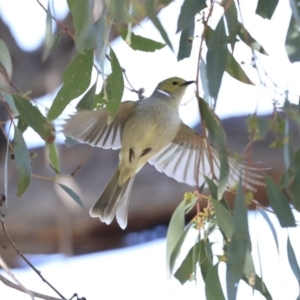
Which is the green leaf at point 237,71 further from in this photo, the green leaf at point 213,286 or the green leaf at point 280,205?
the green leaf at point 213,286

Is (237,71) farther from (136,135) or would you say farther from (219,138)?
(136,135)

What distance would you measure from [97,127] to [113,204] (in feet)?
1.09

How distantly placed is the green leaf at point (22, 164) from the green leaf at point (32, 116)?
5 cm

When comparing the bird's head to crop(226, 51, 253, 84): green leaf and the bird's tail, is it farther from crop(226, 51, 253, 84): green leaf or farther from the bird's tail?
crop(226, 51, 253, 84): green leaf

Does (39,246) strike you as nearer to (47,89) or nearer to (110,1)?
(47,89)

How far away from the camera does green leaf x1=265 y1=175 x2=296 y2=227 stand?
170 centimetres

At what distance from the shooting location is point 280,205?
1.73 metres

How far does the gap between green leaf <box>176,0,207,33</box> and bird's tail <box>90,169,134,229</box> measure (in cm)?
126

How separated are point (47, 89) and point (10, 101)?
2.68 m

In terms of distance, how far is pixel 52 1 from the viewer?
1.92m

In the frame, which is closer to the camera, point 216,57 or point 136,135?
point 216,57

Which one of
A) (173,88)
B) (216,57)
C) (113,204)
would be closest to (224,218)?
(216,57)

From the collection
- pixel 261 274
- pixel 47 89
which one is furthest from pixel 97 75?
pixel 47 89

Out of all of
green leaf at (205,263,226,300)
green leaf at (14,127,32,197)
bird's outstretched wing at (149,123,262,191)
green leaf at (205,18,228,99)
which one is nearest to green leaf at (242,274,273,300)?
green leaf at (205,263,226,300)
